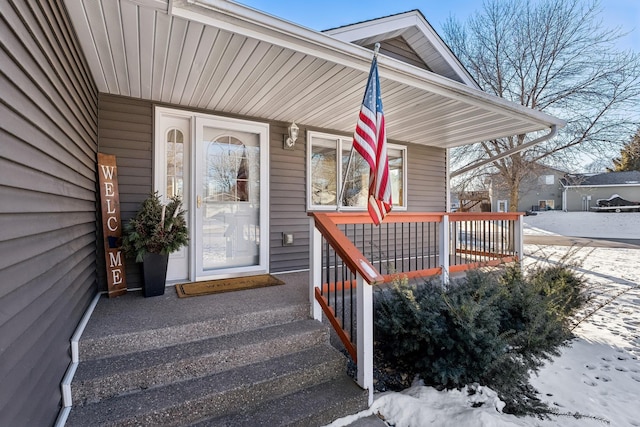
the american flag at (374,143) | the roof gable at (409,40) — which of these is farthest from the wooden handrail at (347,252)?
the roof gable at (409,40)

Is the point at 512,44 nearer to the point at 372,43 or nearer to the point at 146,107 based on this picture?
the point at 372,43

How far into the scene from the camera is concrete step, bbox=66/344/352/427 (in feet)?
5.38

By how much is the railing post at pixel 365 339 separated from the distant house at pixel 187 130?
1.68 meters

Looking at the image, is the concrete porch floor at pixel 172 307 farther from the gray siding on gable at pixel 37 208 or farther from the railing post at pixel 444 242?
the railing post at pixel 444 242

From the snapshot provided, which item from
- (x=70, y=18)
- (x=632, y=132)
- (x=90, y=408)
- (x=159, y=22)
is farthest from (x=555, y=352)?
(x=632, y=132)

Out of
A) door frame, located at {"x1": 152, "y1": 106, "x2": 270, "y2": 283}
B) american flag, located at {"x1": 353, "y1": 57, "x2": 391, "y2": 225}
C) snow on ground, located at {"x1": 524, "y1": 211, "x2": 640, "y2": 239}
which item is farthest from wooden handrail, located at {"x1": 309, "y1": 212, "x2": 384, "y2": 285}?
snow on ground, located at {"x1": 524, "y1": 211, "x2": 640, "y2": 239}

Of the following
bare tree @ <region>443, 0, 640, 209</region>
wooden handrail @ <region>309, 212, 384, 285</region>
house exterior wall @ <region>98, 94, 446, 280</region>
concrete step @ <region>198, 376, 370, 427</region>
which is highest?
bare tree @ <region>443, 0, 640, 209</region>

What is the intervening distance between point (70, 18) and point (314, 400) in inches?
115

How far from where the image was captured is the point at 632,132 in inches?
366

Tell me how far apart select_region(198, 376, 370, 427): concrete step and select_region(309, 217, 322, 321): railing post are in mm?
604

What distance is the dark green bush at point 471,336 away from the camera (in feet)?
7.23

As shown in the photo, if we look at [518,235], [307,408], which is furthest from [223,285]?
[518,235]

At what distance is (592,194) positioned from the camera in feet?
73.2

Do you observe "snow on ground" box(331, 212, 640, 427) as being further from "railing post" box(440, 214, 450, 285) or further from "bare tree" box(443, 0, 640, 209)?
"bare tree" box(443, 0, 640, 209)
